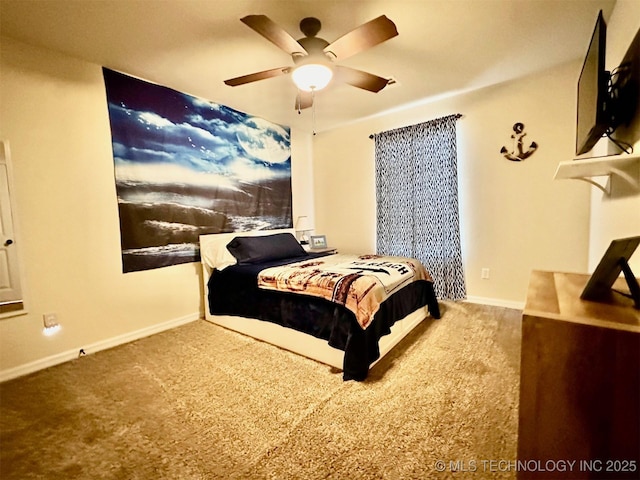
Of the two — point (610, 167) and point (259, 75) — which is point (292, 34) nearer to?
point (259, 75)

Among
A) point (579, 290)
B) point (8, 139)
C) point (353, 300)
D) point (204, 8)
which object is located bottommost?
point (353, 300)

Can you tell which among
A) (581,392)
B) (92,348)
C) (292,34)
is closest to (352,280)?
(581,392)

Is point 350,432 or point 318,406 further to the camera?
point 318,406

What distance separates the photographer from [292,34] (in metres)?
2.12

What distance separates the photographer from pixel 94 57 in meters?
2.35

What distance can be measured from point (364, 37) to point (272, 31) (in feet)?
1.77

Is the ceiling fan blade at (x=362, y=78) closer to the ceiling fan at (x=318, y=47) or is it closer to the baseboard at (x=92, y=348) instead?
the ceiling fan at (x=318, y=47)

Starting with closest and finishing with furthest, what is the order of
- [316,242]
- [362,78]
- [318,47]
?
[318,47], [362,78], [316,242]

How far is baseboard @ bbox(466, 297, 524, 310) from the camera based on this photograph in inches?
124

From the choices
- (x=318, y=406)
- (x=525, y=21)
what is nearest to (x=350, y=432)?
(x=318, y=406)

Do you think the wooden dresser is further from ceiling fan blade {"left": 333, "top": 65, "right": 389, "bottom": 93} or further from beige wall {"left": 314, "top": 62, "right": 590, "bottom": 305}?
beige wall {"left": 314, "top": 62, "right": 590, "bottom": 305}

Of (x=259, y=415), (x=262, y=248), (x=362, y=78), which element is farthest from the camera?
(x=262, y=248)

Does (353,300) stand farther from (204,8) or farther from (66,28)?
(66,28)

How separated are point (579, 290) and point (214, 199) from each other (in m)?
3.26
